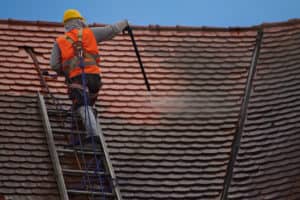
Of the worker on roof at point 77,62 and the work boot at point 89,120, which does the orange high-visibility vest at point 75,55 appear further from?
the work boot at point 89,120

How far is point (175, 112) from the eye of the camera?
11.4 meters

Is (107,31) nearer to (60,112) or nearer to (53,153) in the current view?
(60,112)

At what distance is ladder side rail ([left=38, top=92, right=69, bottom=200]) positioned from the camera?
31.0 feet

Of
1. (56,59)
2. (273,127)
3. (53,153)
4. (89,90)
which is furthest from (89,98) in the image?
(273,127)

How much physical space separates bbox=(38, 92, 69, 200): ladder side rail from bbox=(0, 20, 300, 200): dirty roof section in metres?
0.08

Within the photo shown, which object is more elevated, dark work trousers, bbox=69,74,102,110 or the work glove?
the work glove

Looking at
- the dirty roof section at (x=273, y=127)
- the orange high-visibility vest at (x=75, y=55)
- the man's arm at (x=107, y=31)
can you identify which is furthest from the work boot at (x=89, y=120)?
the dirty roof section at (x=273, y=127)

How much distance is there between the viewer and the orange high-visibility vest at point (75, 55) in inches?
418

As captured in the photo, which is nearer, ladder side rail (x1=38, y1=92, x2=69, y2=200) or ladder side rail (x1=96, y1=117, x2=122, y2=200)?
ladder side rail (x1=38, y1=92, x2=69, y2=200)

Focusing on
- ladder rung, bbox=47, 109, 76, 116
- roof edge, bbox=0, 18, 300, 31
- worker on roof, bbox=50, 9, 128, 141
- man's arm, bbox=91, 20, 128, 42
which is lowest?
ladder rung, bbox=47, 109, 76, 116

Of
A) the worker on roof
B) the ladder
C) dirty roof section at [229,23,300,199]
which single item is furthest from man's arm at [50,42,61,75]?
dirty roof section at [229,23,300,199]

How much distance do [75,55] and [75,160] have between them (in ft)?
3.75

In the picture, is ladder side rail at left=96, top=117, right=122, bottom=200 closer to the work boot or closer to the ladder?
the ladder

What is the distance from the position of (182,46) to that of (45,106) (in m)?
2.49
